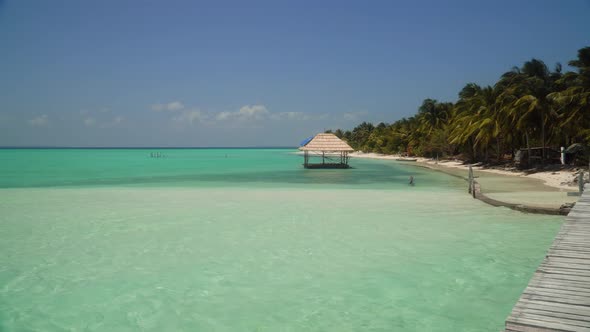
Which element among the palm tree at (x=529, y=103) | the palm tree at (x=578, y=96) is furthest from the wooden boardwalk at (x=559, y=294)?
the palm tree at (x=529, y=103)

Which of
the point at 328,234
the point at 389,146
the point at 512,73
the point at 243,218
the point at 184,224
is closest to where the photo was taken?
the point at 328,234

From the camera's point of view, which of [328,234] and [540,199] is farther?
[540,199]

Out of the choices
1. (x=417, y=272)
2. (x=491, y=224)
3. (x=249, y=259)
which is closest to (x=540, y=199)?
(x=491, y=224)

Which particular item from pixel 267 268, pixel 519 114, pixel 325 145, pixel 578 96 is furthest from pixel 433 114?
pixel 267 268

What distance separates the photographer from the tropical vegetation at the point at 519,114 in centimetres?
2288

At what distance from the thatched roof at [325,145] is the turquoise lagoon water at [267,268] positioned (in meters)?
23.1

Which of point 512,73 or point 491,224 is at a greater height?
point 512,73

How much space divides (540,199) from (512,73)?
22936 millimetres

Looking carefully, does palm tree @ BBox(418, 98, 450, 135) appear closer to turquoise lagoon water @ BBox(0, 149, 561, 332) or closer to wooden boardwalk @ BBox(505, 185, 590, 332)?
turquoise lagoon water @ BBox(0, 149, 561, 332)

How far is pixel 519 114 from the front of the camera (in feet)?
88.2

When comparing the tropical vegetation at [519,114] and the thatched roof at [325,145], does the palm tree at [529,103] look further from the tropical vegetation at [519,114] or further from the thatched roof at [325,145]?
the thatched roof at [325,145]

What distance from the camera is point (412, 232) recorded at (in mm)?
9930

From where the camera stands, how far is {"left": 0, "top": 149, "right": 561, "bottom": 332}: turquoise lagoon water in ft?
17.2

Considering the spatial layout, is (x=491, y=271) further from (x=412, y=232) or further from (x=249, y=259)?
(x=249, y=259)
